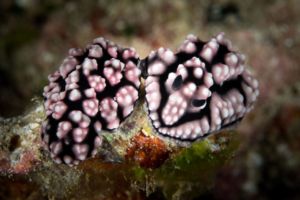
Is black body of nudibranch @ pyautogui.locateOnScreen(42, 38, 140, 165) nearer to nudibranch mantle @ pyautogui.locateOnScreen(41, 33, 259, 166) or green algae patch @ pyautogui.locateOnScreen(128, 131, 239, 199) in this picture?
nudibranch mantle @ pyautogui.locateOnScreen(41, 33, 259, 166)

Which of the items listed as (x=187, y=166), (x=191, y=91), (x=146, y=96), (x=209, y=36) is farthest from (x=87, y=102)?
(x=209, y=36)

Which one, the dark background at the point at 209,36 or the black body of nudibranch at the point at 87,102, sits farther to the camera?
the dark background at the point at 209,36

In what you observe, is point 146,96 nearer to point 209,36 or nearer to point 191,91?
point 191,91

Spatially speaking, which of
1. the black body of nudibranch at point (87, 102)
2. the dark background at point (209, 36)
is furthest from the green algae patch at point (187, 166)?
the dark background at point (209, 36)

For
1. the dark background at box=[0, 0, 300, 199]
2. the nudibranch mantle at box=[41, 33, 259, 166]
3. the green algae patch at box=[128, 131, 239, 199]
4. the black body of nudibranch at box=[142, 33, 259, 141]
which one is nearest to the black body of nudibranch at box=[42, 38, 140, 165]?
the nudibranch mantle at box=[41, 33, 259, 166]

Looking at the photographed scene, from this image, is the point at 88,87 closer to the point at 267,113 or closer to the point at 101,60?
the point at 101,60

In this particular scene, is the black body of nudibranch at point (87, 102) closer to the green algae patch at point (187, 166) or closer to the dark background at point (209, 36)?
the green algae patch at point (187, 166)

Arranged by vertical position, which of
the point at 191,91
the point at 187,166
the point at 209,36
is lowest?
the point at 187,166
